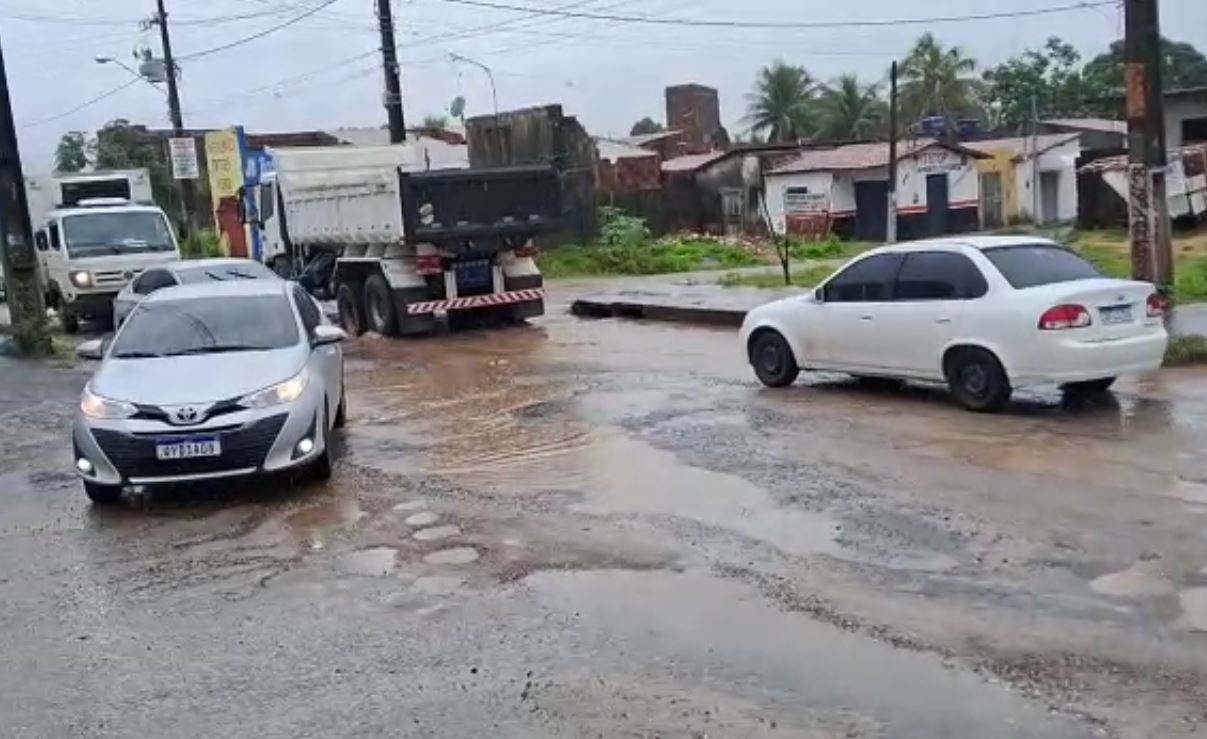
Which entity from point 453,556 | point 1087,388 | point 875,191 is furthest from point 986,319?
point 875,191

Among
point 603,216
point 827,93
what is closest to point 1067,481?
point 603,216

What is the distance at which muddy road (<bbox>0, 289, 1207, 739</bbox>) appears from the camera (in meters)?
5.43

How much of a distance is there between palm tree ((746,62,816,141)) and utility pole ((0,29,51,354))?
1935 inches

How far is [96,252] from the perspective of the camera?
24.1 m

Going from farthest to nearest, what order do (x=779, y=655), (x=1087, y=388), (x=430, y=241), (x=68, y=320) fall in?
(x=68, y=320) < (x=430, y=241) < (x=1087, y=388) < (x=779, y=655)

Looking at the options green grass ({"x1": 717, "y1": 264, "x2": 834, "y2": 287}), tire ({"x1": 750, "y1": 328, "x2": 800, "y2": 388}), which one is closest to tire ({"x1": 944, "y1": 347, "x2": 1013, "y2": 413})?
tire ({"x1": 750, "y1": 328, "x2": 800, "y2": 388})

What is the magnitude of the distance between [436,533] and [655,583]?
1891 millimetres

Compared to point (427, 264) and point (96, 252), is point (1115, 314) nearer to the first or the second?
point (427, 264)

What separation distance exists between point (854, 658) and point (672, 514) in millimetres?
2835

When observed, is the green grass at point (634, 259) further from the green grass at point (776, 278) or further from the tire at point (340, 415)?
the tire at point (340, 415)

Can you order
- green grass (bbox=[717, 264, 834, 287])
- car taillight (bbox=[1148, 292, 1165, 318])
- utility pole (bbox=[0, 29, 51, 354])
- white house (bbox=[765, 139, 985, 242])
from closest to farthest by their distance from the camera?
car taillight (bbox=[1148, 292, 1165, 318]) < utility pole (bbox=[0, 29, 51, 354]) < green grass (bbox=[717, 264, 834, 287]) < white house (bbox=[765, 139, 985, 242])

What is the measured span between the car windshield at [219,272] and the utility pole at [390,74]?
12.3 m

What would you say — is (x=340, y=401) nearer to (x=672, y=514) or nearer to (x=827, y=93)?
(x=672, y=514)

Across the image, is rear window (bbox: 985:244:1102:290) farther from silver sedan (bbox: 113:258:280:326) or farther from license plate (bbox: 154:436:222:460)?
silver sedan (bbox: 113:258:280:326)
